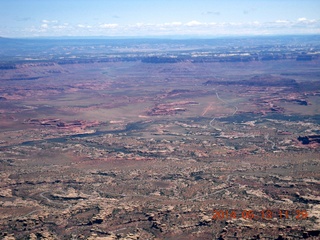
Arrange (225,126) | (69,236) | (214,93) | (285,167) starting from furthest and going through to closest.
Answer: (214,93), (225,126), (285,167), (69,236)

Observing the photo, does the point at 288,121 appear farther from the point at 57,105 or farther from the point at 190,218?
the point at 57,105

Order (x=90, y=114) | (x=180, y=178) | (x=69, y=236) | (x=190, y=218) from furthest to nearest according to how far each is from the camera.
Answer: (x=90, y=114), (x=180, y=178), (x=190, y=218), (x=69, y=236)

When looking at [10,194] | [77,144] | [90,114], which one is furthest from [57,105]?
[10,194]

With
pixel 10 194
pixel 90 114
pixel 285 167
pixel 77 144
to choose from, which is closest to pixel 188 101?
pixel 90 114

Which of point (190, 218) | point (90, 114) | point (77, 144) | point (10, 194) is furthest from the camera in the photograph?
point (90, 114)

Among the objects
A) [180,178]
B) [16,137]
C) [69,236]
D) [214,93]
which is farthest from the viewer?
[214,93]

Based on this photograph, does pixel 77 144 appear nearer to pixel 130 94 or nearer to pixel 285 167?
pixel 285 167

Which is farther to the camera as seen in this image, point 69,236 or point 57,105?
point 57,105

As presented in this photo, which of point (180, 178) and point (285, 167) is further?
point (285, 167)
